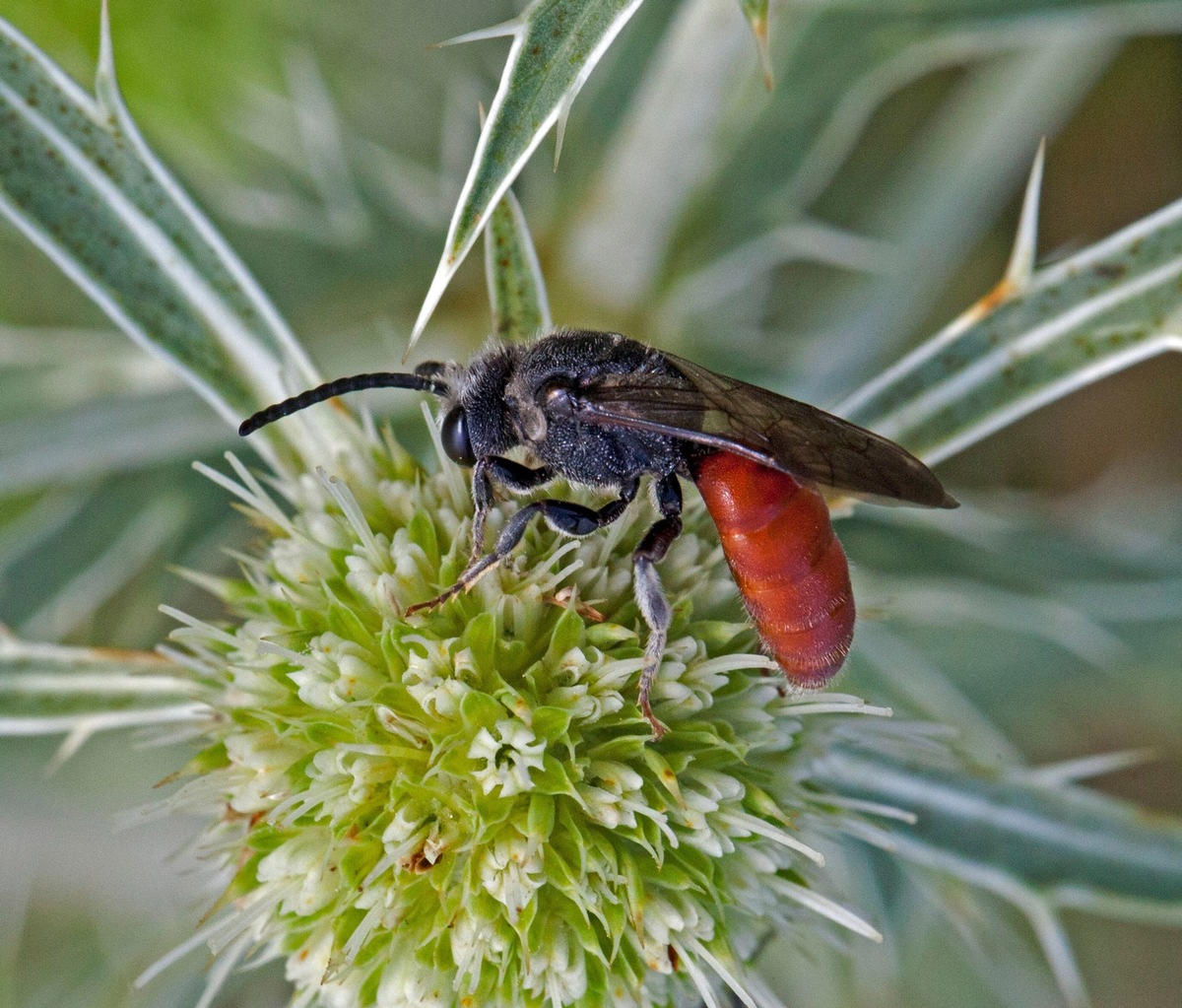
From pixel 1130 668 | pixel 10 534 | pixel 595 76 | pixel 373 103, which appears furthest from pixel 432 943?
pixel 373 103

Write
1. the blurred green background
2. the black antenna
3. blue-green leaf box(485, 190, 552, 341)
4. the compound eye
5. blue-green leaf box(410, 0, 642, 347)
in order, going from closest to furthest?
blue-green leaf box(410, 0, 642, 347)
the black antenna
the compound eye
blue-green leaf box(485, 190, 552, 341)
the blurred green background

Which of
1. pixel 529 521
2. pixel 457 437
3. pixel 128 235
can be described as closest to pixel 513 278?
pixel 457 437

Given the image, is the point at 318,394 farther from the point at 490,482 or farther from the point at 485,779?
the point at 485,779

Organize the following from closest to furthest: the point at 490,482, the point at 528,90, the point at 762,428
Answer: the point at 528,90
the point at 762,428
the point at 490,482

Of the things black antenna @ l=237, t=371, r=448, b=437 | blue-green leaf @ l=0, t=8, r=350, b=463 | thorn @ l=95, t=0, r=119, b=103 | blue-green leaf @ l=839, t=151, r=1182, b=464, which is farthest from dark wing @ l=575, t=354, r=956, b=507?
thorn @ l=95, t=0, r=119, b=103

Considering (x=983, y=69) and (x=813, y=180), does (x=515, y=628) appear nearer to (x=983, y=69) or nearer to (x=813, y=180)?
(x=813, y=180)

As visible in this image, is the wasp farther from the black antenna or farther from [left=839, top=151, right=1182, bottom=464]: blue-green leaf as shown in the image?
[left=839, top=151, right=1182, bottom=464]: blue-green leaf
